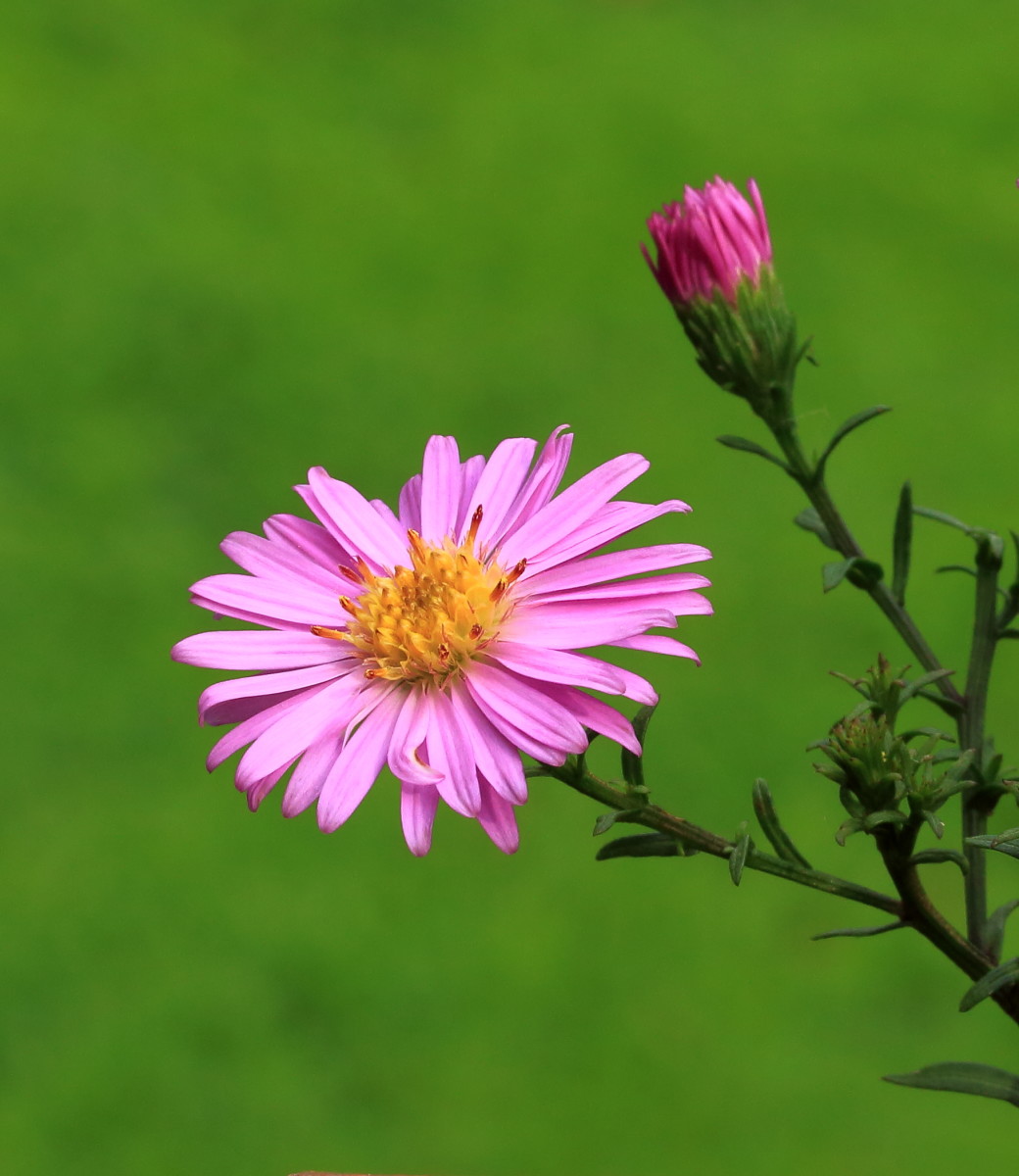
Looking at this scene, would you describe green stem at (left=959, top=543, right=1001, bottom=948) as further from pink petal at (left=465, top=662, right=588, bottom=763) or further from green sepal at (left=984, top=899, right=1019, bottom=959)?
pink petal at (left=465, top=662, right=588, bottom=763)

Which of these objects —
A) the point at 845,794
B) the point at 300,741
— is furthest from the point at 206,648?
the point at 845,794

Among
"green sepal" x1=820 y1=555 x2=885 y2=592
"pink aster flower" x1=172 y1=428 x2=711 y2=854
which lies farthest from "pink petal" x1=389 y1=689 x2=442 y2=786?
"green sepal" x1=820 y1=555 x2=885 y2=592

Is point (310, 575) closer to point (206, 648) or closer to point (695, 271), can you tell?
point (206, 648)

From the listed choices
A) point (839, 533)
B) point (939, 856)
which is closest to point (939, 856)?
point (939, 856)

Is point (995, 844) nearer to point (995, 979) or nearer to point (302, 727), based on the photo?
point (995, 979)

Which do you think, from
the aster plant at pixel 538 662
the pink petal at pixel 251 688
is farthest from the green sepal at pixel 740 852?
the pink petal at pixel 251 688

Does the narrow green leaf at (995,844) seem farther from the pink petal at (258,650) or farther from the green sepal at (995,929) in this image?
the pink petal at (258,650)
